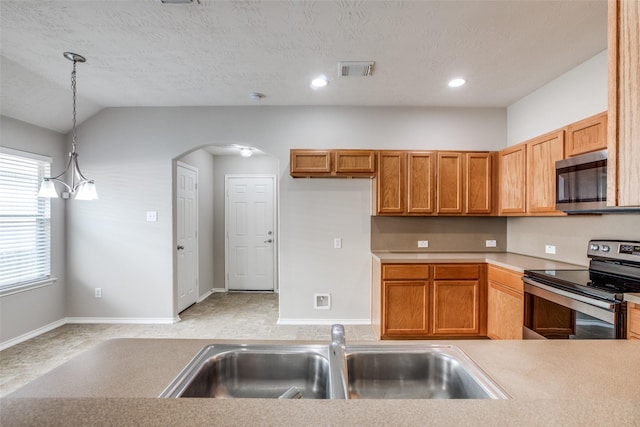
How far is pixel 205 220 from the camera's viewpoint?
5250 millimetres

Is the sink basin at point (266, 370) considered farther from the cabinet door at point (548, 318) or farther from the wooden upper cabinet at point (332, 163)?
the wooden upper cabinet at point (332, 163)

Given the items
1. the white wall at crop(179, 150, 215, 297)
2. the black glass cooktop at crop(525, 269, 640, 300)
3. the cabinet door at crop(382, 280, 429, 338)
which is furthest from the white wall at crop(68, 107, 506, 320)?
the black glass cooktop at crop(525, 269, 640, 300)

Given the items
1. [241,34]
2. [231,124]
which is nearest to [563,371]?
[241,34]

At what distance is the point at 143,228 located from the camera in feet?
12.5

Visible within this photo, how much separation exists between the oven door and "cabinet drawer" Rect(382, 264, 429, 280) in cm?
90

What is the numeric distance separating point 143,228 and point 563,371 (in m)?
4.17

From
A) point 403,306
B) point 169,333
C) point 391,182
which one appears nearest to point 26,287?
point 169,333

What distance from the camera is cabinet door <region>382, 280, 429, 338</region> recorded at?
3.20 metres

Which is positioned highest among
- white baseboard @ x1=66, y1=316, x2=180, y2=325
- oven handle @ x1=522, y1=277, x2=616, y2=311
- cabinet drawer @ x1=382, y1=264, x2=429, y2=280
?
oven handle @ x1=522, y1=277, x2=616, y2=311

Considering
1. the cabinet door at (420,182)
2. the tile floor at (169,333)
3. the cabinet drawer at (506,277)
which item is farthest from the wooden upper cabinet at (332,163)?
the tile floor at (169,333)

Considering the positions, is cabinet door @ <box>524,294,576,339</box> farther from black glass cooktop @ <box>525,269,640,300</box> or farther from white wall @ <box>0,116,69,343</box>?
white wall @ <box>0,116,69,343</box>

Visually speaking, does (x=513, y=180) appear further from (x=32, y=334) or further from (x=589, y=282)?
(x=32, y=334)

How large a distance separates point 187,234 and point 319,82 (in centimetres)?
303

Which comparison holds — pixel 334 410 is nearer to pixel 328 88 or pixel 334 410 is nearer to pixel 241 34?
pixel 241 34
